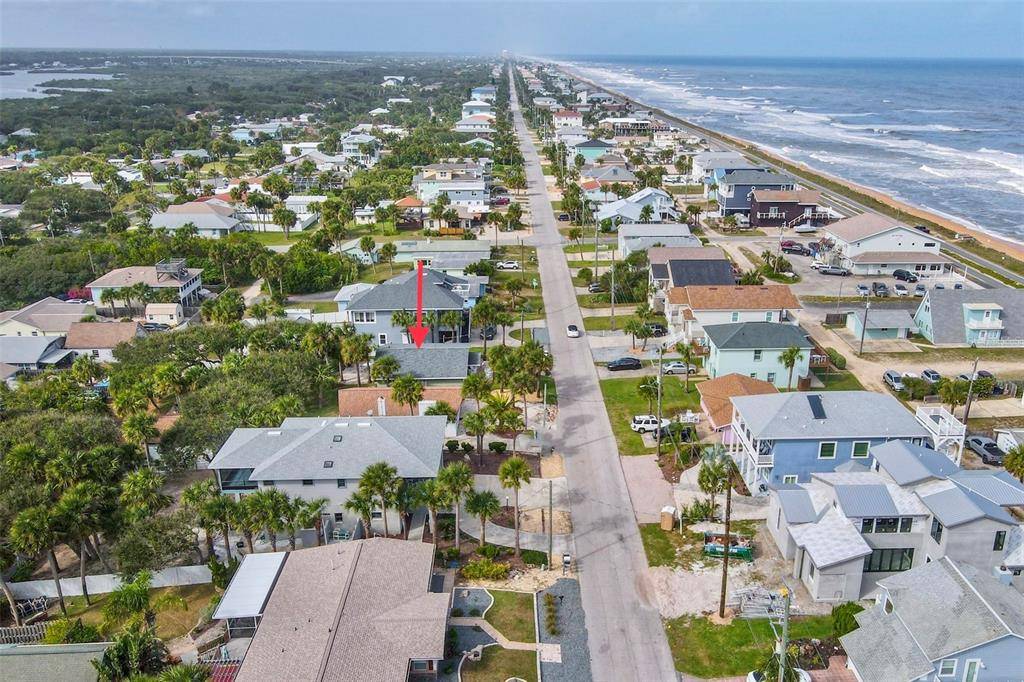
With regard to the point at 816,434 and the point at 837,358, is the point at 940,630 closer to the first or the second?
the point at 816,434

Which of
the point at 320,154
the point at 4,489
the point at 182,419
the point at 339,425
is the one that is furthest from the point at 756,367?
the point at 320,154

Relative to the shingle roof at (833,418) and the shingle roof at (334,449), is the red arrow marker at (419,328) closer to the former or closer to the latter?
the shingle roof at (334,449)

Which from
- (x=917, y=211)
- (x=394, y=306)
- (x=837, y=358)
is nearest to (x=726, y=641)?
(x=837, y=358)

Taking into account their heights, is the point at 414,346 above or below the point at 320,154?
below

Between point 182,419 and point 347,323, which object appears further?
point 347,323

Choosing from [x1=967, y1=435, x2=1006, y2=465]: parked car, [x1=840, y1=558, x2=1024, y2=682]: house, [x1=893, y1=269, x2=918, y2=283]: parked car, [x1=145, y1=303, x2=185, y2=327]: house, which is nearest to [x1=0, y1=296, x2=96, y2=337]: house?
[x1=145, y1=303, x2=185, y2=327]: house

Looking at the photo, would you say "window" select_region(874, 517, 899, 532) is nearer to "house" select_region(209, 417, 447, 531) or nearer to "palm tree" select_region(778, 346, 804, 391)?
"palm tree" select_region(778, 346, 804, 391)

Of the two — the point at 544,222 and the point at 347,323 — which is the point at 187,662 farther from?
the point at 544,222
